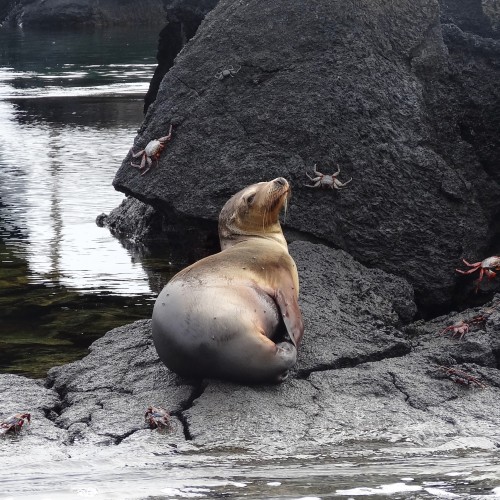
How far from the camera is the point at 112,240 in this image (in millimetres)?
9219

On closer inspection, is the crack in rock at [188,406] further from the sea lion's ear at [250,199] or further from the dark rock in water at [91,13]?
the dark rock in water at [91,13]

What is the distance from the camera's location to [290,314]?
5.18m

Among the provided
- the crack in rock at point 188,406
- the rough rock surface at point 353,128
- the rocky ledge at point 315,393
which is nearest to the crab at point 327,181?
the rough rock surface at point 353,128

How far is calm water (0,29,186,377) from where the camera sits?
678 cm

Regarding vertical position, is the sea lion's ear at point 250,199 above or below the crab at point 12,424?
above

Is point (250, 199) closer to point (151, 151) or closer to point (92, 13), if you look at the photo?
point (151, 151)

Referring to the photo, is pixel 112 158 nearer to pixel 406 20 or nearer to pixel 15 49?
pixel 406 20

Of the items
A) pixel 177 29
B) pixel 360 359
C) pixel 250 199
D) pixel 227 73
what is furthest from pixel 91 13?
pixel 360 359

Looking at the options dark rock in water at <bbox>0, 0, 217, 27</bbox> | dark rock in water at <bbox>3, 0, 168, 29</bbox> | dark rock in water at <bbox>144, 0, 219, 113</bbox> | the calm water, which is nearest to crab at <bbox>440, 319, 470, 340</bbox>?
the calm water

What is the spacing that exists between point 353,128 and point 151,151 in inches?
48.2

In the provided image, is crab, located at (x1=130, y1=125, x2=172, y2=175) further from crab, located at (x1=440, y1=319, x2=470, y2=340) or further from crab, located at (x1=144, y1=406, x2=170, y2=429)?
crab, located at (x1=144, y1=406, x2=170, y2=429)

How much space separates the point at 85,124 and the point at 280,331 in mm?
10228

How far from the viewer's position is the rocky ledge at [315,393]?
4.50 meters

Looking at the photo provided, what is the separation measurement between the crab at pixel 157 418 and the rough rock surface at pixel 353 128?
220cm
